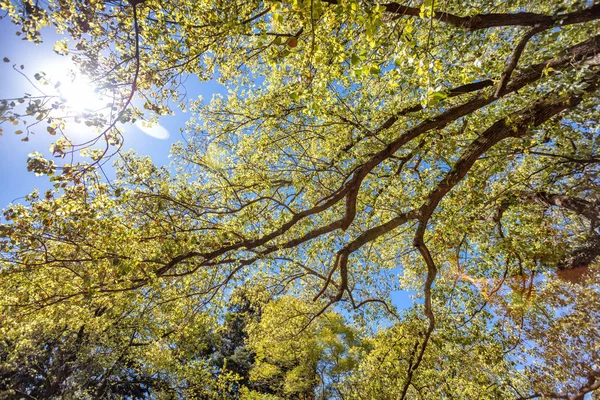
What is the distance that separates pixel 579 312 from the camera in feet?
28.4

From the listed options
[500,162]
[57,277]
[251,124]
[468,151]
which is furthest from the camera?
[251,124]

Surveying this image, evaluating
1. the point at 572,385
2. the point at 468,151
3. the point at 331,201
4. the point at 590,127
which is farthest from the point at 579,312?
the point at 331,201

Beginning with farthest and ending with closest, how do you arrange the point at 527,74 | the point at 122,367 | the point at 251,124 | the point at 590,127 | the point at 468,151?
1. the point at 122,367
2. the point at 251,124
3. the point at 590,127
4. the point at 468,151
5. the point at 527,74

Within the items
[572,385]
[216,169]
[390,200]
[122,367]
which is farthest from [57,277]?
[572,385]

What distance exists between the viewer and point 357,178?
4574 millimetres

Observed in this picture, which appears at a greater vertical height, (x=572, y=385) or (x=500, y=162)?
(x=500, y=162)

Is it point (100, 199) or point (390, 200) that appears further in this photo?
point (390, 200)

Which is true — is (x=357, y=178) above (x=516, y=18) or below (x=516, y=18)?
below

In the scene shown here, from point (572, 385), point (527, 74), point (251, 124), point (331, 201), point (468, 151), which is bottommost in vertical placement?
point (572, 385)

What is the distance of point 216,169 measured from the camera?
6.80m

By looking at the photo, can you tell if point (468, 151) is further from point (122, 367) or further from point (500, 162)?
point (122, 367)

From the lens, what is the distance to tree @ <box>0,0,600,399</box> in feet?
12.5

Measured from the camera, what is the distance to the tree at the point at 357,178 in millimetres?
3805

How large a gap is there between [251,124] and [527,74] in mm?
5027
